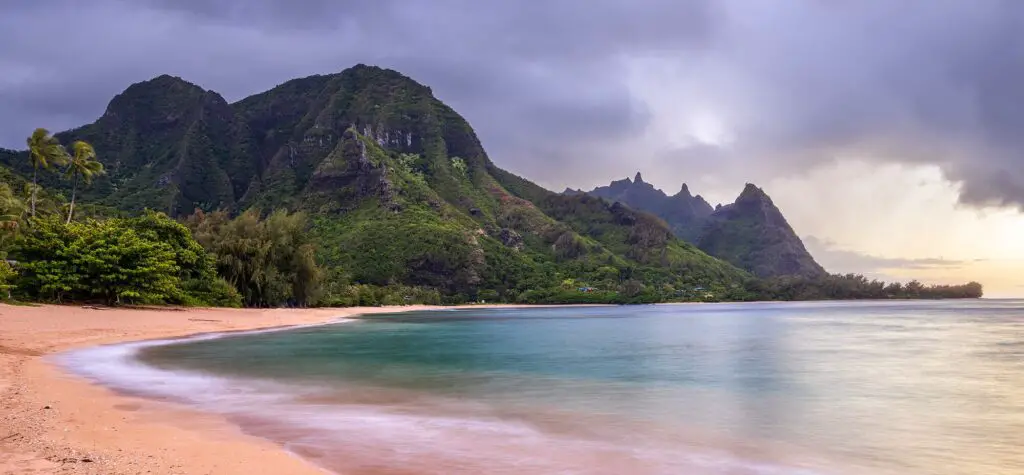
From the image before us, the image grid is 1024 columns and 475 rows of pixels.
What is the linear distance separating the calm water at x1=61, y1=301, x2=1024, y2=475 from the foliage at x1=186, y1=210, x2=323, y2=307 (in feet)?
94.9

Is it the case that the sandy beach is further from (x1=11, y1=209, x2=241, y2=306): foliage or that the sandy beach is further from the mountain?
the mountain

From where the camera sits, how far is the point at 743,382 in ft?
66.9

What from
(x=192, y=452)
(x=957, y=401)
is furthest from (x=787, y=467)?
(x=957, y=401)

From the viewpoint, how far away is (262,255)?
58.2 m

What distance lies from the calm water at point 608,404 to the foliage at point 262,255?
1139 inches

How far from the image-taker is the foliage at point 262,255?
188 feet

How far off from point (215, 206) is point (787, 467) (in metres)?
199

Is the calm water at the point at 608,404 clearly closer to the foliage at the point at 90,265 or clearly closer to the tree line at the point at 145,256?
the foliage at the point at 90,265

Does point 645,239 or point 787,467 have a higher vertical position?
point 645,239

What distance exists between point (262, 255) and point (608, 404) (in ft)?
166

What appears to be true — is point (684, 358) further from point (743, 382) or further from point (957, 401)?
point (957, 401)

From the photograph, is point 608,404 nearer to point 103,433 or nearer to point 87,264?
point 103,433

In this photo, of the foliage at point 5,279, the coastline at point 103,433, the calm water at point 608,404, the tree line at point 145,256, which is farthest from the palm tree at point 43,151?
the coastline at point 103,433

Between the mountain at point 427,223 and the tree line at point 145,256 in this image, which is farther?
the mountain at point 427,223
